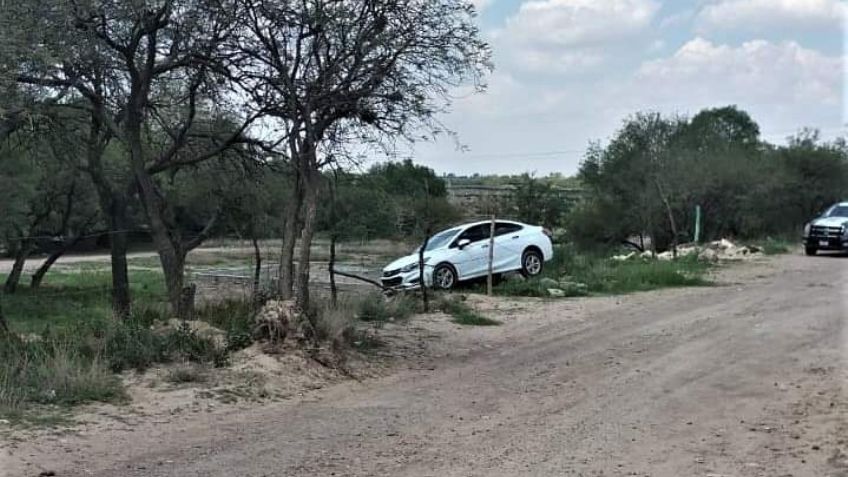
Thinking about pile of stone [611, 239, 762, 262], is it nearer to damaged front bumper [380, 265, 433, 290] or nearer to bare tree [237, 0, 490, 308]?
damaged front bumper [380, 265, 433, 290]

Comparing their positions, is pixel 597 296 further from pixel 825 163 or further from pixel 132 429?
pixel 825 163

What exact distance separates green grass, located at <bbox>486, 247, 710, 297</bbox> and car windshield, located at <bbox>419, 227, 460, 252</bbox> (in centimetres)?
167

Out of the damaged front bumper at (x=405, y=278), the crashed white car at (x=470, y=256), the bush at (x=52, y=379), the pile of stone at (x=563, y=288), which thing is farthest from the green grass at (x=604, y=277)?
the bush at (x=52, y=379)

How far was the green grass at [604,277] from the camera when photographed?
834 inches

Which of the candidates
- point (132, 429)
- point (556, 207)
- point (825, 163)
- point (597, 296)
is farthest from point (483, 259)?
point (825, 163)

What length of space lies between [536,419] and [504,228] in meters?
14.5

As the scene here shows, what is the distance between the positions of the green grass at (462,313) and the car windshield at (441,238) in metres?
3.29

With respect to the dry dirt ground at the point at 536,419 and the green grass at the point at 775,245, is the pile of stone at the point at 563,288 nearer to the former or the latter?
the dry dirt ground at the point at 536,419

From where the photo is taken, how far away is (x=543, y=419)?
8812 mm

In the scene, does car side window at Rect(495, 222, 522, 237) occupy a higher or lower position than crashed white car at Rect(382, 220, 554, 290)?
higher

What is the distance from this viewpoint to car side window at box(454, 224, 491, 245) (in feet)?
73.5

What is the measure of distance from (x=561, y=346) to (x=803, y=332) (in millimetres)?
3753

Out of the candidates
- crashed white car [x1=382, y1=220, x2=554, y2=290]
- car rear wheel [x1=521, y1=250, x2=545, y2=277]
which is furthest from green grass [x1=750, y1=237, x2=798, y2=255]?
crashed white car [x1=382, y1=220, x2=554, y2=290]

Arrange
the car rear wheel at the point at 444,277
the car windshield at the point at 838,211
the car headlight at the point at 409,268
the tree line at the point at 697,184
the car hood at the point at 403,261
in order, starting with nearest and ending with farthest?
the car headlight at the point at 409,268
the car hood at the point at 403,261
the car rear wheel at the point at 444,277
the car windshield at the point at 838,211
the tree line at the point at 697,184
